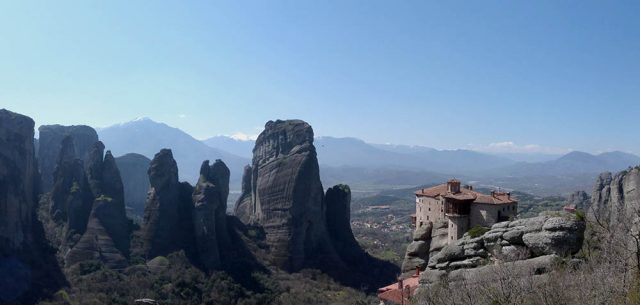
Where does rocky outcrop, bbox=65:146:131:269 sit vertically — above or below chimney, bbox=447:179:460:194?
below

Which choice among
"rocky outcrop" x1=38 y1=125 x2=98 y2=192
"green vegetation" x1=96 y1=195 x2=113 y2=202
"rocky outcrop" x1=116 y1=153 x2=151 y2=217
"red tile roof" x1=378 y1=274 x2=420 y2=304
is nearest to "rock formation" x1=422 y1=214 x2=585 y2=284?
"red tile roof" x1=378 y1=274 x2=420 y2=304

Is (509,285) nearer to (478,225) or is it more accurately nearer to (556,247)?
(556,247)

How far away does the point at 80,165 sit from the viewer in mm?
71250

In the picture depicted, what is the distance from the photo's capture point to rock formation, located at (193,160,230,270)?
62.9m

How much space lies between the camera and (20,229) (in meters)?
55.7

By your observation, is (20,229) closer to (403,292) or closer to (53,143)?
(403,292)

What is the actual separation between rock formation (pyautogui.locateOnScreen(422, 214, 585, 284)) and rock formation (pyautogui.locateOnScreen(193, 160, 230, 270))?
40027 mm

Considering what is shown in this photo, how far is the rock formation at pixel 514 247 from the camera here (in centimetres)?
2127

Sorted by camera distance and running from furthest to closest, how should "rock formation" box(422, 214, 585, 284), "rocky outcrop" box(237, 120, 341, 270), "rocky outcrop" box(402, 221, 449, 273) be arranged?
1. "rocky outcrop" box(237, 120, 341, 270)
2. "rocky outcrop" box(402, 221, 449, 273)
3. "rock formation" box(422, 214, 585, 284)

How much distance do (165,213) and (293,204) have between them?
1720 cm

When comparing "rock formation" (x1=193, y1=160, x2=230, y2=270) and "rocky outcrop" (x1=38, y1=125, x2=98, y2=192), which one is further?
"rocky outcrop" (x1=38, y1=125, x2=98, y2=192)

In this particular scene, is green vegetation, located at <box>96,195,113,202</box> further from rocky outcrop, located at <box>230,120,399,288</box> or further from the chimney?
the chimney

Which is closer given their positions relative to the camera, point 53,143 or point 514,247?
point 514,247

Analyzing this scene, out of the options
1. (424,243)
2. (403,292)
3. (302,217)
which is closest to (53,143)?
(302,217)
